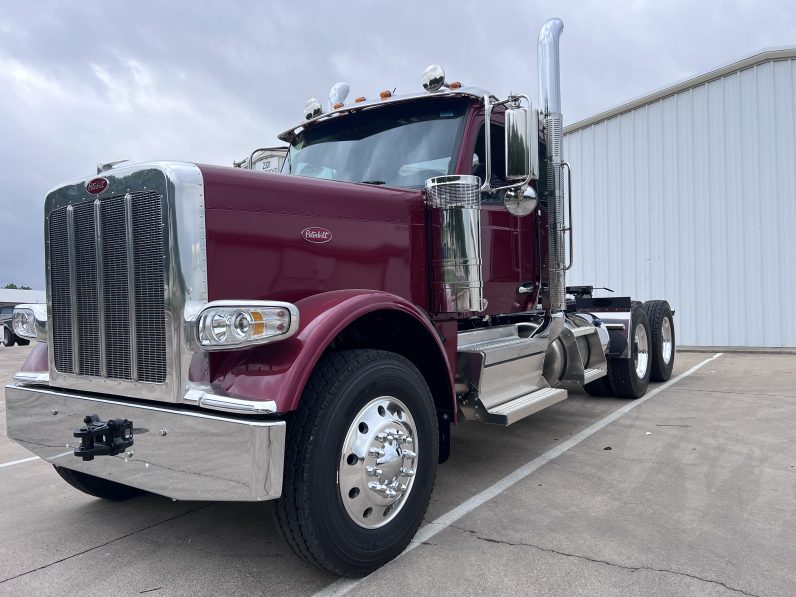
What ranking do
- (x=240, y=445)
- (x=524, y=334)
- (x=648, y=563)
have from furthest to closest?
1. (x=524, y=334)
2. (x=648, y=563)
3. (x=240, y=445)

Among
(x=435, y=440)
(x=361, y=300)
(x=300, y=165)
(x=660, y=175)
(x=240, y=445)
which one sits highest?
(x=660, y=175)

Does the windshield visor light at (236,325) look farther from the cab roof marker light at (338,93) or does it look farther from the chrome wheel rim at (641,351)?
the chrome wheel rim at (641,351)

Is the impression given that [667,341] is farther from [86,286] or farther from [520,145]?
[86,286]

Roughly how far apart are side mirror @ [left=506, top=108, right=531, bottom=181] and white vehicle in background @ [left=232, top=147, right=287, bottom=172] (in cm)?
191

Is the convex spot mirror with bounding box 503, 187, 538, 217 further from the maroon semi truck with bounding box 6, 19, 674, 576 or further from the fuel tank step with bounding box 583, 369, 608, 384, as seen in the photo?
the fuel tank step with bounding box 583, 369, 608, 384

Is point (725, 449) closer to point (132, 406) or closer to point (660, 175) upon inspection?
point (132, 406)

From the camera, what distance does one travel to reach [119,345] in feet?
9.39

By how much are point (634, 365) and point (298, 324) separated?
5.39 m

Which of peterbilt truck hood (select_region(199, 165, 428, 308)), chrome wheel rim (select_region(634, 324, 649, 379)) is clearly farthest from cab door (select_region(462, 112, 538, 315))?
chrome wheel rim (select_region(634, 324, 649, 379))

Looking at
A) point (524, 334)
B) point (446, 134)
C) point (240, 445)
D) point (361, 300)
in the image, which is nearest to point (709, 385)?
point (524, 334)

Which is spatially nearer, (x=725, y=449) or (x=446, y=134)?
(x=446, y=134)

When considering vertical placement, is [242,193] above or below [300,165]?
below

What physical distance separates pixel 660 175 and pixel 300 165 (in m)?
10.7

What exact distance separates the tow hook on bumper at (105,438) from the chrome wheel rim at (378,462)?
3.01ft
